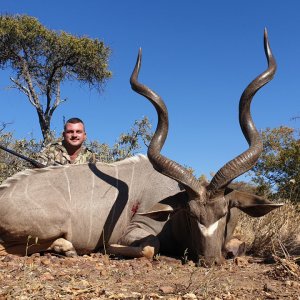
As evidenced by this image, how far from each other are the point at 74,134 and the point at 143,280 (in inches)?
110

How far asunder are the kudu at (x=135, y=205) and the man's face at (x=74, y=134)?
3.24 ft

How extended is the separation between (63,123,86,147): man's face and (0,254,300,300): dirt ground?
1.99m

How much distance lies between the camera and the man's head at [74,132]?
17.7 ft

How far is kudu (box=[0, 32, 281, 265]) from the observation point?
364cm

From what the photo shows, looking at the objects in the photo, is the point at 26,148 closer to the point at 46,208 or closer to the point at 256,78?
the point at 46,208

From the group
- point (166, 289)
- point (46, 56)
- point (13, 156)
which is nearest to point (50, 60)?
point (46, 56)

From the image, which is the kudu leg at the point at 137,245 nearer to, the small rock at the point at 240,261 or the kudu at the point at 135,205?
the kudu at the point at 135,205

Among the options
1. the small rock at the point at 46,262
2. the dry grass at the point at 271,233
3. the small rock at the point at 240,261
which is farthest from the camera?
the dry grass at the point at 271,233

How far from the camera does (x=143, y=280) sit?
2871 millimetres

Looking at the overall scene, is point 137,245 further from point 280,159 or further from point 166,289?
point 280,159

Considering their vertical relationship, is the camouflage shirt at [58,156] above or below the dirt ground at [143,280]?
above

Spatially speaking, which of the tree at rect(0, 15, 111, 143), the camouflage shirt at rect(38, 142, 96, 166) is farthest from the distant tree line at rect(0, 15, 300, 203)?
the camouflage shirt at rect(38, 142, 96, 166)

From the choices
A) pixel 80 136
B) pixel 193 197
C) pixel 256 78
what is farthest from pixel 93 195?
pixel 256 78

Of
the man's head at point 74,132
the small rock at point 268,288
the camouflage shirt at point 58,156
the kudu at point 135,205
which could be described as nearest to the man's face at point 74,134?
the man's head at point 74,132
